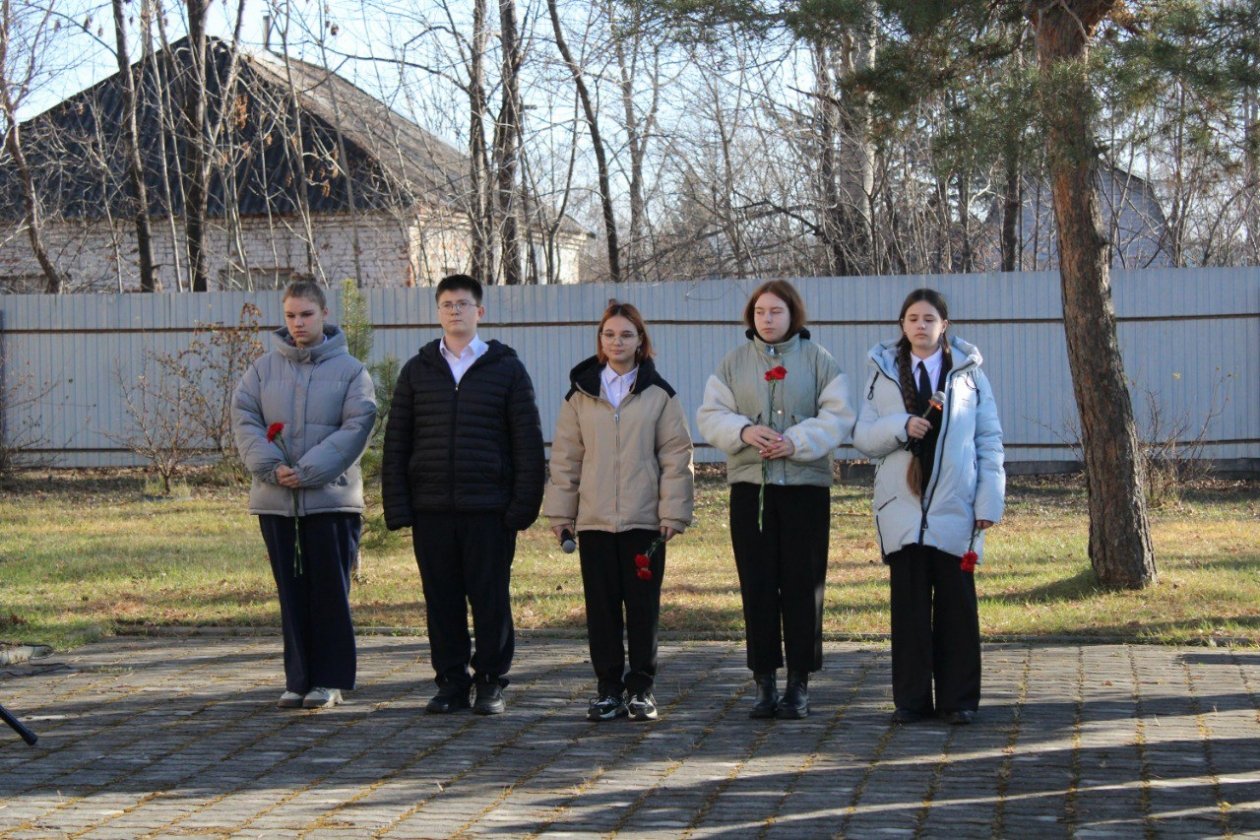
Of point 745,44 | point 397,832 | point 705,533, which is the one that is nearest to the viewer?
point 397,832

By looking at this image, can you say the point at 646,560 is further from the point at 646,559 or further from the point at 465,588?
the point at 465,588

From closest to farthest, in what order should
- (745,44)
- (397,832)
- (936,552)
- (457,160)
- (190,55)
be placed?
(397,832) < (936,552) < (745,44) < (457,160) < (190,55)

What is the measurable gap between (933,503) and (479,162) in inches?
543

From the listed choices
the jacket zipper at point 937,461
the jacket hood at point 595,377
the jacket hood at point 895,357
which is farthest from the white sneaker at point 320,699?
the jacket hood at point 895,357

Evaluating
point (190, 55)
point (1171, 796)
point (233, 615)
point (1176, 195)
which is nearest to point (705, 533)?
point (233, 615)

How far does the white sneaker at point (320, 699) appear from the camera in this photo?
658 cm

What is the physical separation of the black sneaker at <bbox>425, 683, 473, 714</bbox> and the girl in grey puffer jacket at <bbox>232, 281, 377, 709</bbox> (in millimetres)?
432

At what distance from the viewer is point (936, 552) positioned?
20.2ft

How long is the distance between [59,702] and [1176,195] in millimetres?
17174

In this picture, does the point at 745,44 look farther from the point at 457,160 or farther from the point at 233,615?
the point at 457,160

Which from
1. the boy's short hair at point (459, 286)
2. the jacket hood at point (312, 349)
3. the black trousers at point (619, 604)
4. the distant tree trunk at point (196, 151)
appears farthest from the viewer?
the distant tree trunk at point (196, 151)

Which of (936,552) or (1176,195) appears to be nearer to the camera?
(936,552)

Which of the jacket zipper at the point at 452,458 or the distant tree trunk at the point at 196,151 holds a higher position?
the distant tree trunk at the point at 196,151

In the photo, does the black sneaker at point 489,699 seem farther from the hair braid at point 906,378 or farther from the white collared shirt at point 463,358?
the hair braid at point 906,378
